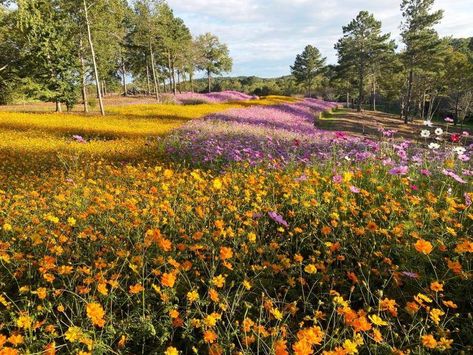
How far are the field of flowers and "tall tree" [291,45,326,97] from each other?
250 feet

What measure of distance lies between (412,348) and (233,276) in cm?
148

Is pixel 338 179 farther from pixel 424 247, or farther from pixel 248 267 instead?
pixel 424 247

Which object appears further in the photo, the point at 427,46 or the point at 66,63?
the point at 427,46

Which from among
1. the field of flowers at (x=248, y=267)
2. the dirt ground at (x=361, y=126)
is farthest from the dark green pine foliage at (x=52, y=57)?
the field of flowers at (x=248, y=267)

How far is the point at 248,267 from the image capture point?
3213 millimetres

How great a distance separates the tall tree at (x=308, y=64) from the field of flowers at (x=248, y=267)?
3005 inches

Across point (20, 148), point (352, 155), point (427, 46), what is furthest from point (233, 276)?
point (427, 46)

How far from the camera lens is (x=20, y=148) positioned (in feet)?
33.8

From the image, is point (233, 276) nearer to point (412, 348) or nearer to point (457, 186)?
point (412, 348)

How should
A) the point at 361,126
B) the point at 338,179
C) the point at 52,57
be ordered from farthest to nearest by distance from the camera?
1. the point at 52,57
2. the point at 361,126
3. the point at 338,179

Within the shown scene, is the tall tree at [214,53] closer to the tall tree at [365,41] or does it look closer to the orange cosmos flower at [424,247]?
the tall tree at [365,41]

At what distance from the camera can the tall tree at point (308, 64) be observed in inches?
3019

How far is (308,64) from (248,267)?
80104 millimetres

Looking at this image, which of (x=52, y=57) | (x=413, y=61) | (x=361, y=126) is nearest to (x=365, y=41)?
(x=413, y=61)
